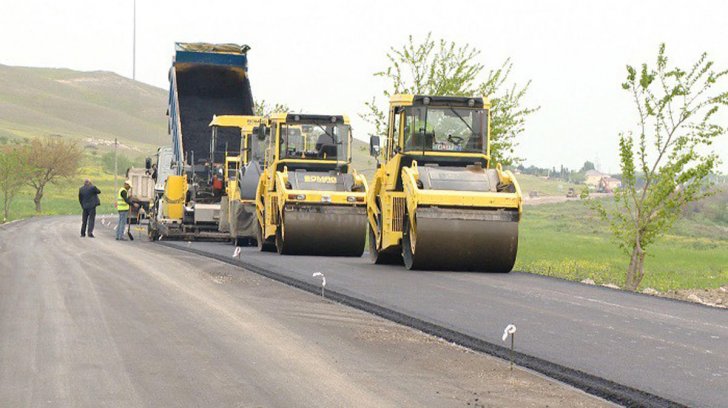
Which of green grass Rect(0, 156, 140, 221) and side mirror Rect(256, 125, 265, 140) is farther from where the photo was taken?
green grass Rect(0, 156, 140, 221)

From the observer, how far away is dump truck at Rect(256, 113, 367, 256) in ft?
73.5

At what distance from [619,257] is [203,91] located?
1849 centimetres

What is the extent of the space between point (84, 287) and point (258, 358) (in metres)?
6.47

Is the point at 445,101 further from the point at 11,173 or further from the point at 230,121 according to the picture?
the point at 11,173

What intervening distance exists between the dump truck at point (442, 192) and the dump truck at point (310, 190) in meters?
1.73

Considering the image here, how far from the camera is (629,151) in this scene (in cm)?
2303

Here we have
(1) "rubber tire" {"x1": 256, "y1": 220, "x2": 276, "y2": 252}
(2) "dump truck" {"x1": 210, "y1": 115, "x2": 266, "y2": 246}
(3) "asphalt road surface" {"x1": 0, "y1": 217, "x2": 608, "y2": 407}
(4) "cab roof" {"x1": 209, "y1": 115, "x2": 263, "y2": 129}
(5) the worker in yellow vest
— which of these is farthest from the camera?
(5) the worker in yellow vest

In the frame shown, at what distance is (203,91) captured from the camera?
31297 mm

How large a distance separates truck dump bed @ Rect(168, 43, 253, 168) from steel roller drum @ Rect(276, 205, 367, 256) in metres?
8.71

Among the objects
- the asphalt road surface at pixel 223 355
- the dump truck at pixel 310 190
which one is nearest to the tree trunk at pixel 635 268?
the dump truck at pixel 310 190

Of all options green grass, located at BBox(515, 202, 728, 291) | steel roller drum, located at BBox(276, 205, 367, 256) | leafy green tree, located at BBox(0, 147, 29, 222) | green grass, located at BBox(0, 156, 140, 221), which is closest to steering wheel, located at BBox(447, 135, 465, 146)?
steel roller drum, located at BBox(276, 205, 367, 256)

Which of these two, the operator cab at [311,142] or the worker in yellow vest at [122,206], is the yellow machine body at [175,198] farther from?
the operator cab at [311,142]

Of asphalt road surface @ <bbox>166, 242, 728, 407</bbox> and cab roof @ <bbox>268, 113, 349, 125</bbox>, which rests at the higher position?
cab roof @ <bbox>268, 113, 349, 125</bbox>

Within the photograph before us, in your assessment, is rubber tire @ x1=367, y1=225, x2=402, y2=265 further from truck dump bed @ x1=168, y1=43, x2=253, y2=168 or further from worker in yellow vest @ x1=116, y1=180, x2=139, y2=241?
worker in yellow vest @ x1=116, y1=180, x2=139, y2=241
